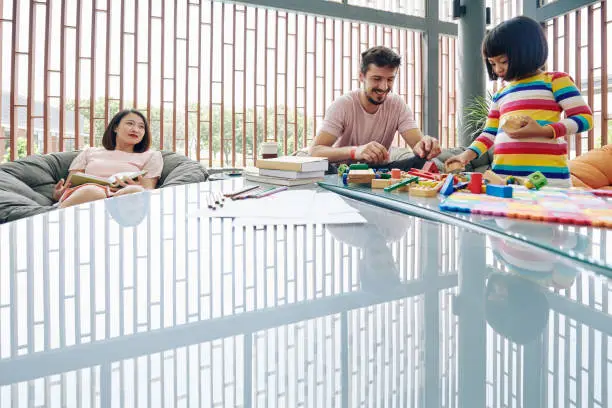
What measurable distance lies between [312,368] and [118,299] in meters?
0.19

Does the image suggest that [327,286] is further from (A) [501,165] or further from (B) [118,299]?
(A) [501,165]

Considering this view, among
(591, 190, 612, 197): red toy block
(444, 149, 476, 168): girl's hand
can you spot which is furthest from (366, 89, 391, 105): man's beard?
(591, 190, 612, 197): red toy block

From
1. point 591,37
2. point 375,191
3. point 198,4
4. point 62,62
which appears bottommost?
point 375,191

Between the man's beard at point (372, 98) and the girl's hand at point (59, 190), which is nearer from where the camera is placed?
the man's beard at point (372, 98)

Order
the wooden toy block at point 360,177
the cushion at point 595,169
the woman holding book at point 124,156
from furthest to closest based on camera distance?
the cushion at point 595,169
the woman holding book at point 124,156
the wooden toy block at point 360,177

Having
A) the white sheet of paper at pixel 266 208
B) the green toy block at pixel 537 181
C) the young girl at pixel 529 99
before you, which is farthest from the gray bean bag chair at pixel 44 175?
the green toy block at pixel 537 181

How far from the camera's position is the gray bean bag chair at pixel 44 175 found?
7.81 ft

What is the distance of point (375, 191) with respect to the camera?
3.73 feet

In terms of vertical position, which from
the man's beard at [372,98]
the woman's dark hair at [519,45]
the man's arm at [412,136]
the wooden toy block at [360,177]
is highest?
the man's beard at [372,98]

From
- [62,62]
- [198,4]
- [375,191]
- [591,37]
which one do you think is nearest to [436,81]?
[591,37]

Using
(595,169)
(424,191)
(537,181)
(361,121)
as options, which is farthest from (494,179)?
(595,169)

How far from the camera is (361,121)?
2.51 m

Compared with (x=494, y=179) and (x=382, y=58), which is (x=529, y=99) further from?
(x=382, y=58)

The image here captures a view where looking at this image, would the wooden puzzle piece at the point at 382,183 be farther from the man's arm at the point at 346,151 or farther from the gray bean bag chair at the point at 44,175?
the gray bean bag chair at the point at 44,175
